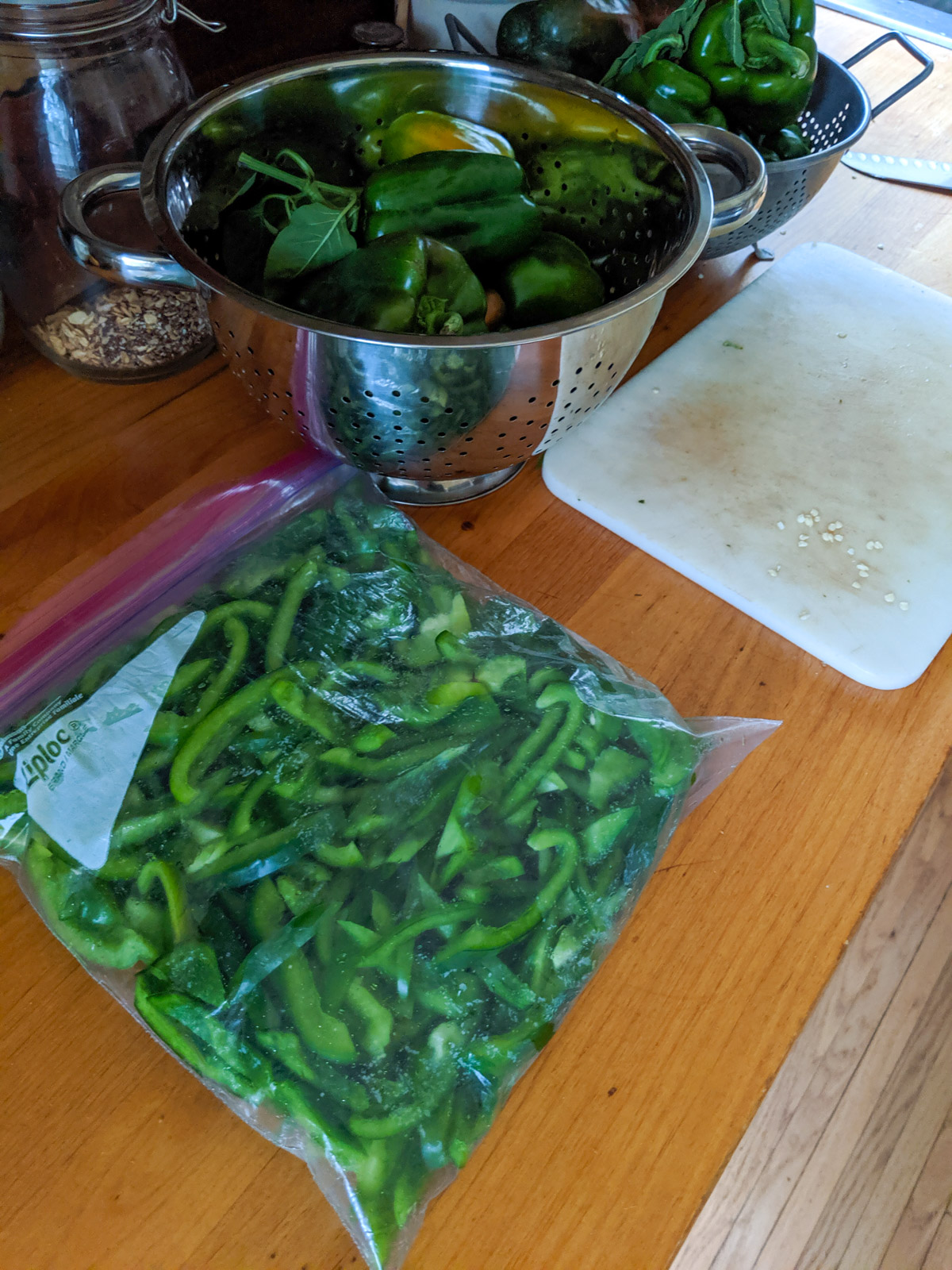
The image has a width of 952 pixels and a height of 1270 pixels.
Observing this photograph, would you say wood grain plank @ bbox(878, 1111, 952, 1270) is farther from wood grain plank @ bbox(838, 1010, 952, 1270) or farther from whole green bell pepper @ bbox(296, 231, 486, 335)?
whole green bell pepper @ bbox(296, 231, 486, 335)

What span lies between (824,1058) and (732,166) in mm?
1079

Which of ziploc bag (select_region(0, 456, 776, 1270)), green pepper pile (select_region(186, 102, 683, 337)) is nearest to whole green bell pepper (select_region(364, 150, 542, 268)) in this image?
green pepper pile (select_region(186, 102, 683, 337))

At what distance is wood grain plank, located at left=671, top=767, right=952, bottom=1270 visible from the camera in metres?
1.07

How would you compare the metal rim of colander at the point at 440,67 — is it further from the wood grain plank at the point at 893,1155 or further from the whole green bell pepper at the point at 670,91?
the wood grain plank at the point at 893,1155

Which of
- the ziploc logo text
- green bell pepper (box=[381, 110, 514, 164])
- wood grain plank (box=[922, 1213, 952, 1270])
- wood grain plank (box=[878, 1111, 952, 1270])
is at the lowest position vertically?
wood grain plank (box=[922, 1213, 952, 1270])

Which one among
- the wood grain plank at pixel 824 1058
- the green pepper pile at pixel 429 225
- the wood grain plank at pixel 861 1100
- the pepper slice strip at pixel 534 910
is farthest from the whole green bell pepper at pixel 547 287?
the wood grain plank at pixel 861 1100

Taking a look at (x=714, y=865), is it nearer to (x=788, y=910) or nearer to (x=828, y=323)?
(x=788, y=910)

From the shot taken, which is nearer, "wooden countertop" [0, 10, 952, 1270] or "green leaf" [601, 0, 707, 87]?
"wooden countertop" [0, 10, 952, 1270]

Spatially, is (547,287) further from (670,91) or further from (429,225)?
(670,91)

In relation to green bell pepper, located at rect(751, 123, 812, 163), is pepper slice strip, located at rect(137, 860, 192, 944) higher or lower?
lower

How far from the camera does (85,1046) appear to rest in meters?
0.45

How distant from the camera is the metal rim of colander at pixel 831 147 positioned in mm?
746

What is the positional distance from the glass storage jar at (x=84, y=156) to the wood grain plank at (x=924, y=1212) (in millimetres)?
1259

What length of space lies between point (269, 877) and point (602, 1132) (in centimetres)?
21
